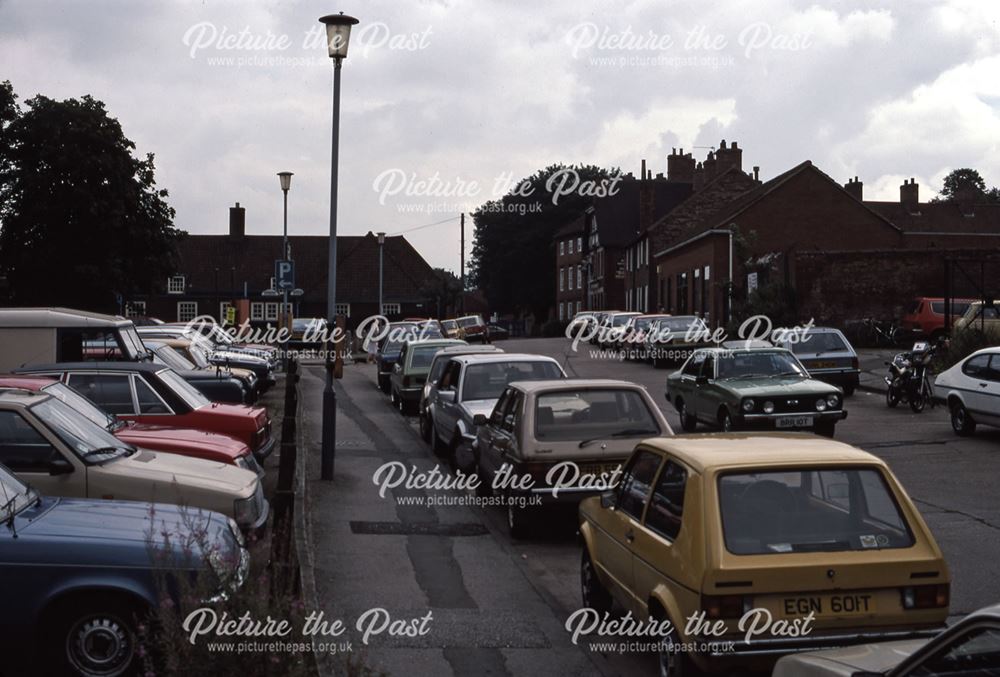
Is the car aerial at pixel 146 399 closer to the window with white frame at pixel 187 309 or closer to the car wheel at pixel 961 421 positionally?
the car wheel at pixel 961 421

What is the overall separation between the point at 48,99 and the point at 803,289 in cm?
2949

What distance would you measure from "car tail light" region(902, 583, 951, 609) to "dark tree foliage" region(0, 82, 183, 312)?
4192 cm

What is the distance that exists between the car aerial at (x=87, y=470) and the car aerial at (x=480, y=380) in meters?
6.25

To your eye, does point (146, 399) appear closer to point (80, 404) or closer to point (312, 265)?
point (80, 404)

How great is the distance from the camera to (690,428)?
20891 millimetres

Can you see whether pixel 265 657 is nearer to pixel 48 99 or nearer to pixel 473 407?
pixel 473 407

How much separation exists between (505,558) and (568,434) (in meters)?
1.36

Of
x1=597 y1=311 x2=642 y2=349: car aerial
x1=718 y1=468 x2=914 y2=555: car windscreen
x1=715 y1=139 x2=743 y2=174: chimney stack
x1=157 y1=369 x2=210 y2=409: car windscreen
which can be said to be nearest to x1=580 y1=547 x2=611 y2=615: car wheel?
x1=718 y1=468 x2=914 y2=555: car windscreen

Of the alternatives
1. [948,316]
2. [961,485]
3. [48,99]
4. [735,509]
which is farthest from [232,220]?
[735,509]

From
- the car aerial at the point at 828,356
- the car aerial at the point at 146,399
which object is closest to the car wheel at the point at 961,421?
the car aerial at the point at 828,356

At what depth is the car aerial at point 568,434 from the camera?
10.9 metres

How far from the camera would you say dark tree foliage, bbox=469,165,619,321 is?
95.5 metres

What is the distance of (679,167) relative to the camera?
87.4m

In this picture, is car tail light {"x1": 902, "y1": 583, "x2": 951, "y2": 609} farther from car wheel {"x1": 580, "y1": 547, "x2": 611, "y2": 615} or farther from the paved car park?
car wheel {"x1": 580, "y1": 547, "x2": 611, "y2": 615}
